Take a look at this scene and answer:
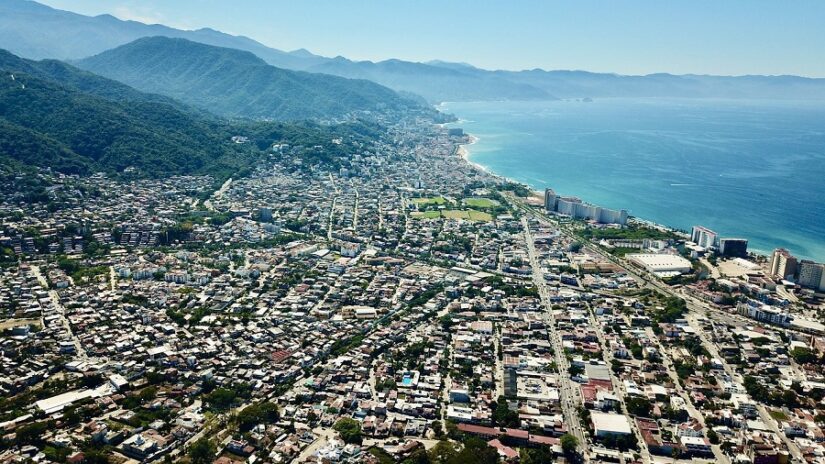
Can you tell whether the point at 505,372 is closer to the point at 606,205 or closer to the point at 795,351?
the point at 795,351

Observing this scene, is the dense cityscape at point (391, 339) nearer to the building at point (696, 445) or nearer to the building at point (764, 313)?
the building at point (696, 445)

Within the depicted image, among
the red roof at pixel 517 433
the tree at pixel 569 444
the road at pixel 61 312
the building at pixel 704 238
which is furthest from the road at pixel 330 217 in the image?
the tree at pixel 569 444

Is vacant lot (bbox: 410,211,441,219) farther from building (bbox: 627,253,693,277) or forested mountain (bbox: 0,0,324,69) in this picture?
forested mountain (bbox: 0,0,324,69)

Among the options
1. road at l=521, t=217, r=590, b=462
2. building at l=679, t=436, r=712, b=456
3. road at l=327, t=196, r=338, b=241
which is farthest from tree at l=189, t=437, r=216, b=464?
road at l=327, t=196, r=338, b=241

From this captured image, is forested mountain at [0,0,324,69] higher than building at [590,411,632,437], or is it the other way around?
forested mountain at [0,0,324,69]

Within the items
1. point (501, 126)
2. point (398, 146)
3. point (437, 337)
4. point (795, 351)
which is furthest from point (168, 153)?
point (501, 126)

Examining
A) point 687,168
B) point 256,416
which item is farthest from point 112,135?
point 687,168
